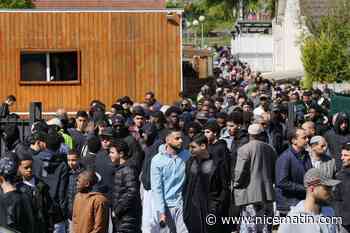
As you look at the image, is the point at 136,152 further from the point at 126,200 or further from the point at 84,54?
the point at 84,54

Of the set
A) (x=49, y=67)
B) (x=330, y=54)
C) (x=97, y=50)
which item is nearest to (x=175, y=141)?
(x=97, y=50)

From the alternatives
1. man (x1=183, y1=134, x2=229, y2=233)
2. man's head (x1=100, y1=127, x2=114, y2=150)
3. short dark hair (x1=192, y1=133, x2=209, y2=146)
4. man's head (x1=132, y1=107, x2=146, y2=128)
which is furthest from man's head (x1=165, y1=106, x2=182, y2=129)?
short dark hair (x1=192, y1=133, x2=209, y2=146)

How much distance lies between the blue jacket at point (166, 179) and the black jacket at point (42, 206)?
142 cm

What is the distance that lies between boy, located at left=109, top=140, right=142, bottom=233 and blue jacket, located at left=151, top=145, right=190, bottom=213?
288 millimetres

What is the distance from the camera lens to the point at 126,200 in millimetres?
12945

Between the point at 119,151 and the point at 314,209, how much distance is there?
4459 mm

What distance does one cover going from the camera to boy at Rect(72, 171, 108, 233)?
11.7 metres

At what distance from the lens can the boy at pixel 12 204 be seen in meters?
10.8

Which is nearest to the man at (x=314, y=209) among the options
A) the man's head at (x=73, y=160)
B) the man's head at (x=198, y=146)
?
the man's head at (x=198, y=146)

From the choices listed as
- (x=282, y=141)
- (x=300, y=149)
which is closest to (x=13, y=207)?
(x=300, y=149)

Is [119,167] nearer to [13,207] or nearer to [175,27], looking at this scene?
[13,207]

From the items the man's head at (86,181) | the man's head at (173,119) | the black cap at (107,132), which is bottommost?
the man's head at (86,181)

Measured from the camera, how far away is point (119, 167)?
13.2m

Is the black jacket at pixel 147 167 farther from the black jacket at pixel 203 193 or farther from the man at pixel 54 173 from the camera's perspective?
the man at pixel 54 173
